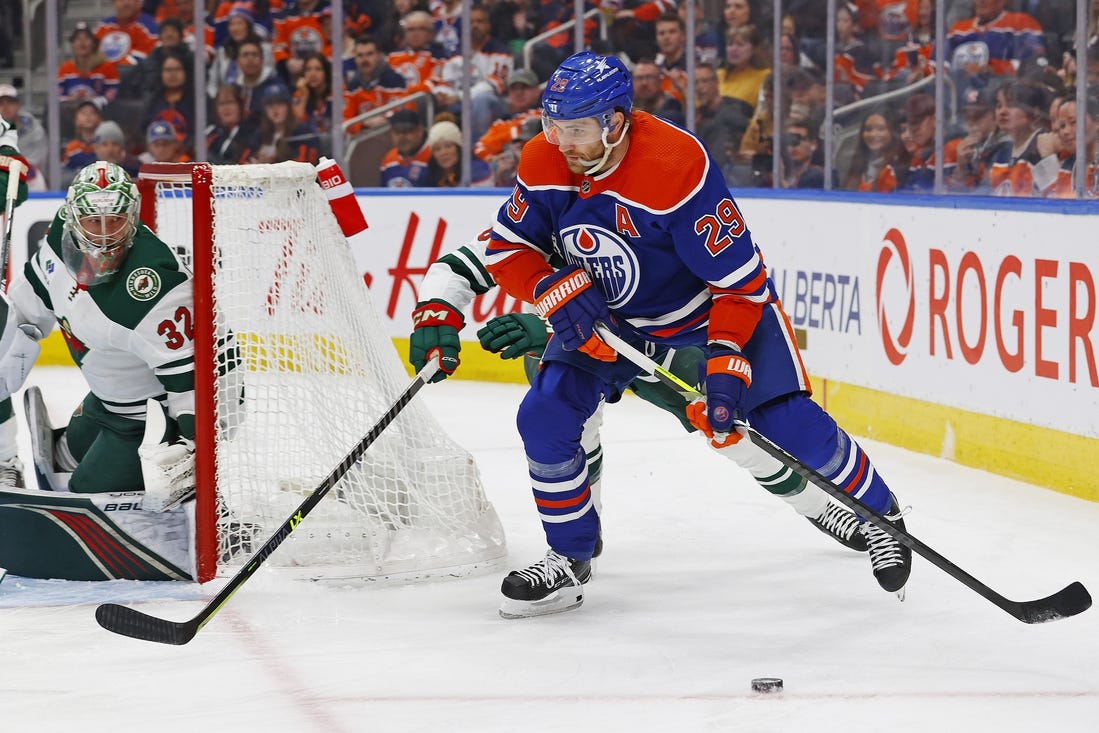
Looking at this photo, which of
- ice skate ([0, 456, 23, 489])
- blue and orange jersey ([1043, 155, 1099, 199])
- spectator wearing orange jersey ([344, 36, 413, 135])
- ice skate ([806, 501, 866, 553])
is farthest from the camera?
spectator wearing orange jersey ([344, 36, 413, 135])

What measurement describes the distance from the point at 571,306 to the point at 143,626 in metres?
0.97

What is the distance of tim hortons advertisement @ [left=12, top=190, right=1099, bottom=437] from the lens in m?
4.19

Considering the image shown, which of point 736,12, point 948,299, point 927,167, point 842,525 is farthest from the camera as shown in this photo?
point 736,12

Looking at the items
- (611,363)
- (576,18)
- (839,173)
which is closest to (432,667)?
(611,363)

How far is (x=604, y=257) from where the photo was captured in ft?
9.89

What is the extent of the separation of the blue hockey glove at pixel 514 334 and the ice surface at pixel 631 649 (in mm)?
530

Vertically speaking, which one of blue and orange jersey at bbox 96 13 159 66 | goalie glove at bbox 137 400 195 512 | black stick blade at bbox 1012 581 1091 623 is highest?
blue and orange jersey at bbox 96 13 159 66

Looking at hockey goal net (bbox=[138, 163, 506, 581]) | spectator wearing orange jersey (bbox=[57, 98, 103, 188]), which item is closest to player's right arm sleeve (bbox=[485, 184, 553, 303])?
hockey goal net (bbox=[138, 163, 506, 581])

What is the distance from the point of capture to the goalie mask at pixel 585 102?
9.27 feet

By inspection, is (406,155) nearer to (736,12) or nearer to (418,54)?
(418,54)

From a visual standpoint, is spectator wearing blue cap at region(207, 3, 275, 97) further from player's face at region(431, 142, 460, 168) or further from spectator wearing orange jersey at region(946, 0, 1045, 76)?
spectator wearing orange jersey at region(946, 0, 1045, 76)

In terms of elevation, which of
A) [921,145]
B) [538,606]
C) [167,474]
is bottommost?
[538,606]

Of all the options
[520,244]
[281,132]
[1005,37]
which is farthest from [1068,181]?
[281,132]

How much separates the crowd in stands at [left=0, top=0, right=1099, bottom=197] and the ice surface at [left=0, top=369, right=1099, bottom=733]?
2662mm
